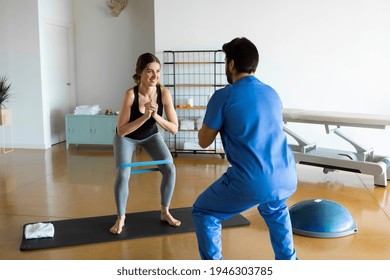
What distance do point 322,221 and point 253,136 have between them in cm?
154

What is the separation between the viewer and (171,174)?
10.6 ft

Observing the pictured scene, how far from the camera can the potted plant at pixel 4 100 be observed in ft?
20.6

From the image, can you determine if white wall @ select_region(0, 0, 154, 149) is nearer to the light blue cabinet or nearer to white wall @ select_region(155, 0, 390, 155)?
the light blue cabinet

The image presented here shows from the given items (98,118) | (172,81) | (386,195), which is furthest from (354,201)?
(98,118)

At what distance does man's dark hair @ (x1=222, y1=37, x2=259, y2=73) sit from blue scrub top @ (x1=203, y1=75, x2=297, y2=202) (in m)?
0.06

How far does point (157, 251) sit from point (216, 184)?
1002 millimetres

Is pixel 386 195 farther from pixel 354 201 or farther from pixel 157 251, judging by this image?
pixel 157 251

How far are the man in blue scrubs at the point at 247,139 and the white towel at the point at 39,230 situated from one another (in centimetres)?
153

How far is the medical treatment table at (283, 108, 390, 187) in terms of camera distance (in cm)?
442

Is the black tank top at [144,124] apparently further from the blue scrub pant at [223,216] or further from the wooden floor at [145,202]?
the blue scrub pant at [223,216]

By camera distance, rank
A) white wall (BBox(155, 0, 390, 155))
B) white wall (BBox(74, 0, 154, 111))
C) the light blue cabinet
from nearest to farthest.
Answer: white wall (BBox(155, 0, 390, 155))
the light blue cabinet
white wall (BBox(74, 0, 154, 111))

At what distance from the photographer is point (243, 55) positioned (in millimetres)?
2010

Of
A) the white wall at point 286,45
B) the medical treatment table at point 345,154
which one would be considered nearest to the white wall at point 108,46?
the white wall at point 286,45

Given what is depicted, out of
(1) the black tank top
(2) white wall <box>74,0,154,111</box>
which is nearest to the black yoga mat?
(1) the black tank top
